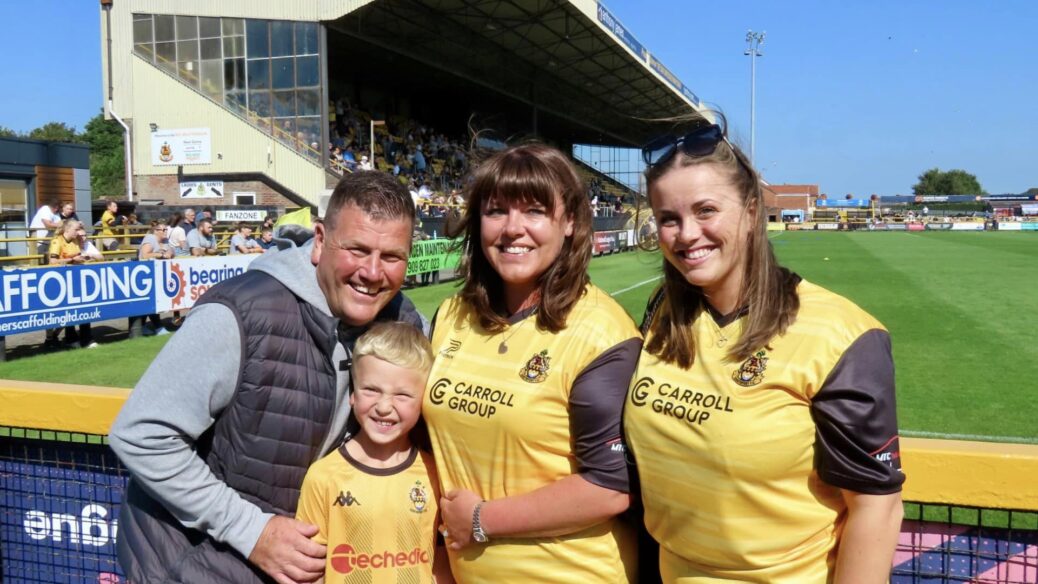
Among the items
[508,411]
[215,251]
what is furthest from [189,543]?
[215,251]

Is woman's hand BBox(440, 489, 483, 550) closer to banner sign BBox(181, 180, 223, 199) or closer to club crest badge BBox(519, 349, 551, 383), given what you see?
club crest badge BBox(519, 349, 551, 383)

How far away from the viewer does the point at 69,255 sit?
1178 cm

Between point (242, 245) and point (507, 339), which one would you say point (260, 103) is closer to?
point (242, 245)

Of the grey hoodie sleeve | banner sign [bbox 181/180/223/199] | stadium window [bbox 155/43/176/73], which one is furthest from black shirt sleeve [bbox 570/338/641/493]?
stadium window [bbox 155/43/176/73]

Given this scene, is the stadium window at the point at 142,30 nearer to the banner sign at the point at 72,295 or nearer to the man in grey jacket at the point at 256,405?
the banner sign at the point at 72,295

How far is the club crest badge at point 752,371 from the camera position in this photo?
6.13 feet

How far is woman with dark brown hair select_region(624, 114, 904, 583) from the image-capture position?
5.77ft

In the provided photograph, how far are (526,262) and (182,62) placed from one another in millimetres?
31230

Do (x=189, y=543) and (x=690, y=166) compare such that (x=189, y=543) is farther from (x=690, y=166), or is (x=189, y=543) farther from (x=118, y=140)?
(x=118, y=140)

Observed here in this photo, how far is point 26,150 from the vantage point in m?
22.5

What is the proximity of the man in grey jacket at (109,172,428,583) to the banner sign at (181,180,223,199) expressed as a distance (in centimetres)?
2907

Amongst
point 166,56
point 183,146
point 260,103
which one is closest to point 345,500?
point 260,103

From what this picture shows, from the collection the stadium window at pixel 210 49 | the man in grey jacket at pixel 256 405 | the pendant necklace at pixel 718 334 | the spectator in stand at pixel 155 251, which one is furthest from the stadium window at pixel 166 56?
the pendant necklace at pixel 718 334

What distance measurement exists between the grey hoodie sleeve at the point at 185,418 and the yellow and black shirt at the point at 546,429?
0.62 meters
